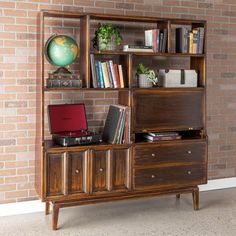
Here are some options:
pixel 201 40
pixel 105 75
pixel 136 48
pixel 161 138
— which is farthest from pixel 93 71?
pixel 201 40

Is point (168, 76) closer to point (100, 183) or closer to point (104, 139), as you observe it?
point (104, 139)

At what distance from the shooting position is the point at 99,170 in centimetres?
354

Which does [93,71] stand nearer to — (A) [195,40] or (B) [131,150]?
(B) [131,150]

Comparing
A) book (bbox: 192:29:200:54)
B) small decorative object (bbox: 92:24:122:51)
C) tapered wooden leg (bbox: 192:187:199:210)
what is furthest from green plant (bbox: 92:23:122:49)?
tapered wooden leg (bbox: 192:187:199:210)

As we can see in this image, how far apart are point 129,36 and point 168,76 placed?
594mm

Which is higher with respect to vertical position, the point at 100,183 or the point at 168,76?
the point at 168,76

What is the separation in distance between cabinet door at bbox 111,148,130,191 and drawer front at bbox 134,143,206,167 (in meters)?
0.09

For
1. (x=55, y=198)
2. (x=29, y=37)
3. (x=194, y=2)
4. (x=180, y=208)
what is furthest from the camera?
(x=194, y=2)

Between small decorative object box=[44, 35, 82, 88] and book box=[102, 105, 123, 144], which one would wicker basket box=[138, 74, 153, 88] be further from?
small decorative object box=[44, 35, 82, 88]

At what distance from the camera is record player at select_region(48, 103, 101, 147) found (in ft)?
11.5

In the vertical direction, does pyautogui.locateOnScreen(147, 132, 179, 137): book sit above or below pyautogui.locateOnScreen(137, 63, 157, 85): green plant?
below

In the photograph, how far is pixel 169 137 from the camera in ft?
12.4

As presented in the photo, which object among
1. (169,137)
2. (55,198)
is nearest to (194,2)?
(169,137)

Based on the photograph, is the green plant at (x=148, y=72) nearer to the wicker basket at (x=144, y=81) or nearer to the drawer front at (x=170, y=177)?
the wicker basket at (x=144, y=81)
